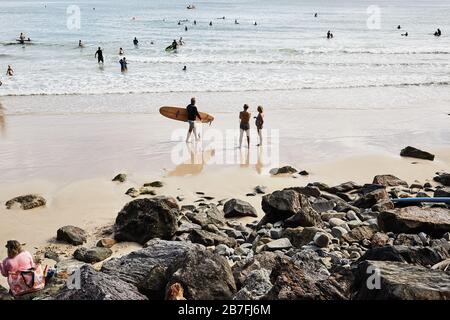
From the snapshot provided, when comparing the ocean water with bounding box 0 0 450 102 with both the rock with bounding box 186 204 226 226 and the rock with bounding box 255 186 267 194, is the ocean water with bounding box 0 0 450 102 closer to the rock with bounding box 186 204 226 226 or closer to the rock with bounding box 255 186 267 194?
the rock with bounding box 255 186 267 194

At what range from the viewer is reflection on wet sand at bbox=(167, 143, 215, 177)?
46.0 ft

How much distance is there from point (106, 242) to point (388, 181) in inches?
290

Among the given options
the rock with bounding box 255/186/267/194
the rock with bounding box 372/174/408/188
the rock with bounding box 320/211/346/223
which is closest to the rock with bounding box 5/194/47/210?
the rock with bounding box 255/186/267/194

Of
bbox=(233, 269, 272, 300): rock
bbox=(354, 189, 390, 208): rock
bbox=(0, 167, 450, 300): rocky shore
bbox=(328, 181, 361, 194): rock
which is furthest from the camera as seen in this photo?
bbox=(328, 181, 361, 194): rock

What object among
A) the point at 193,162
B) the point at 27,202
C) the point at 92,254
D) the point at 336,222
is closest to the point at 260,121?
the point at 193,162

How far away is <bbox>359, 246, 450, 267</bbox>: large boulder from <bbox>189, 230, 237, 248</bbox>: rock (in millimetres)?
2610

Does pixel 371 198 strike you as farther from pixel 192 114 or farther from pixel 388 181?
pixel 192 114

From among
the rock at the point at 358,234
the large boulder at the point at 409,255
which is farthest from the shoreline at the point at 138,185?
the large boulder at the point at 409,255

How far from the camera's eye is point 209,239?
915 cm

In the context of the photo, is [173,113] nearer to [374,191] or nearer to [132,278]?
[374,191]

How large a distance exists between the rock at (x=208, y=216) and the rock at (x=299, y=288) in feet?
12.6

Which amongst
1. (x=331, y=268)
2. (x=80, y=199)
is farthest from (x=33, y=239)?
(x=331, y=268)

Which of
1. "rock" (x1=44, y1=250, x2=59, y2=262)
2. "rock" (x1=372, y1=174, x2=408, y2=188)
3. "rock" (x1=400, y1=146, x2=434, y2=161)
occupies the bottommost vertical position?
"rock" (x1=44, y1=250, x2=59, y2=262)

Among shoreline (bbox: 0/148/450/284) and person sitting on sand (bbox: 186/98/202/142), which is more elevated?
person sitting on sand (bbox: 186/98/202/142)
